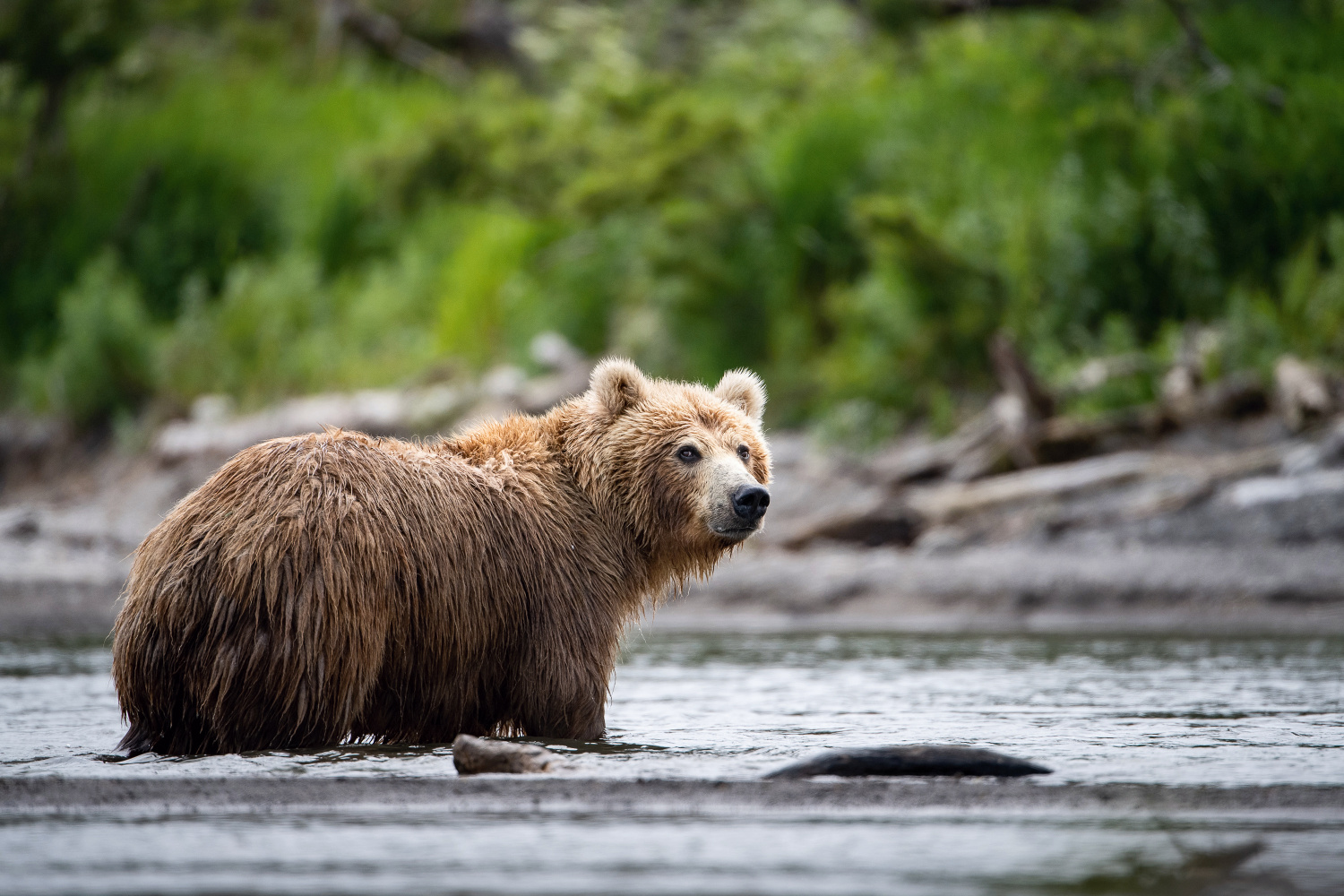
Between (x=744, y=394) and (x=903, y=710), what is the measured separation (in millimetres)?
1611

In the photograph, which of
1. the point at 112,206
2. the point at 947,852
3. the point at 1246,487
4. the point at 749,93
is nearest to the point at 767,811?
the point at 947,852

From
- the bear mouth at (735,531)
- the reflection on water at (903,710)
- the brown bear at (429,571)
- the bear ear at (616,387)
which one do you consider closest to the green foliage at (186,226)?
the reflection on water at (903,710)

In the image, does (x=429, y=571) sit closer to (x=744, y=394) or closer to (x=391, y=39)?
(x=744, y=394)

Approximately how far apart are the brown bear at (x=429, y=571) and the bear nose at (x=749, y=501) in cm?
1

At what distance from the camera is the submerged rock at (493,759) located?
5105 millimetres

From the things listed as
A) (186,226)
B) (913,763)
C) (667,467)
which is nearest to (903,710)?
(667,467)

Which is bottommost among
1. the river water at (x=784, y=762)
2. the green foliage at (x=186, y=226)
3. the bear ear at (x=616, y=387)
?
the river water at (x=784, y=762)

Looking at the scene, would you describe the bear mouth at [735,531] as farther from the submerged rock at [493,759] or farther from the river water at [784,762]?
the submerged rock at [493,759]

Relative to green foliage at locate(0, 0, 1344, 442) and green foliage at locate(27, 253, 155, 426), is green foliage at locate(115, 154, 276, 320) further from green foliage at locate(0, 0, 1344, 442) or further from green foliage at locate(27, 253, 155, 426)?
green foliage at locate(27, 253, 155, 426)

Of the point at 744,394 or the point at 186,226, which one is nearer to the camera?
the point at 744,394

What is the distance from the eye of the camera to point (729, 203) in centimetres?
1767

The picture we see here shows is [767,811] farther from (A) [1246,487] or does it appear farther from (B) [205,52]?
(B) [205,52]

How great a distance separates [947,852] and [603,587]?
2809 millimetres

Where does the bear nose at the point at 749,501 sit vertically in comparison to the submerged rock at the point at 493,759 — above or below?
above
